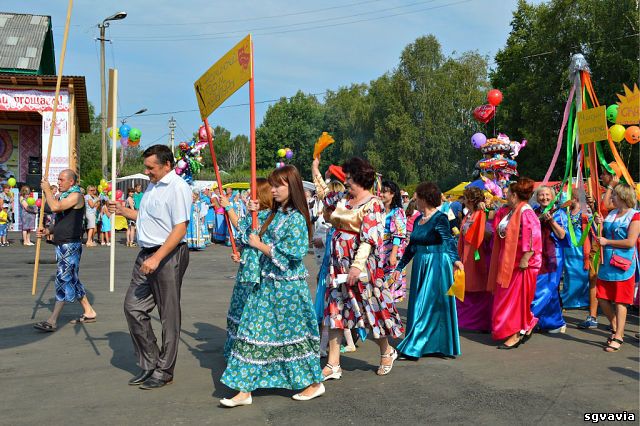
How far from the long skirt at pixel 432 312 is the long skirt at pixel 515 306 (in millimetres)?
745

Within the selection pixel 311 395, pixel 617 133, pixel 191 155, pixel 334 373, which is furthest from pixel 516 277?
pixel 191 155

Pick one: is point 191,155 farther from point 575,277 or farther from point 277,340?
point 277,340

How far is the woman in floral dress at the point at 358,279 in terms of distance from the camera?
5199 millimetres

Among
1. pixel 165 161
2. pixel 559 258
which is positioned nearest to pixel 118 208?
Answer: pixel 165 161

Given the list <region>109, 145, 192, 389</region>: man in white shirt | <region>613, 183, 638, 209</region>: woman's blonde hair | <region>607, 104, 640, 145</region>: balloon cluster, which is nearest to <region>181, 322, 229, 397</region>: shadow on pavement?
<region>109, 145, 192, 389</region>: man in white shirt

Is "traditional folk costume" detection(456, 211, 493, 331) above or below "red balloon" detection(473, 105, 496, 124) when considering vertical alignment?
below

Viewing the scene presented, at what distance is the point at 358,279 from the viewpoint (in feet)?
16.8

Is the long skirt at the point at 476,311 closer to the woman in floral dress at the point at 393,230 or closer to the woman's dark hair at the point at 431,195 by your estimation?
the woman in floral dress at the point at 393,230

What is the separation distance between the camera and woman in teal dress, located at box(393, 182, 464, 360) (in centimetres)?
617

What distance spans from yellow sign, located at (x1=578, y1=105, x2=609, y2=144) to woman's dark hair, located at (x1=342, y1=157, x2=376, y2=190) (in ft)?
11.2

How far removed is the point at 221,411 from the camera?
458 cm

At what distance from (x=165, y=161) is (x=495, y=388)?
3342 millimetres

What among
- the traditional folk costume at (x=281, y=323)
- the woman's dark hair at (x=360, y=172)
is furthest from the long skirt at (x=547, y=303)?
the traditional folk costume at (x=281, y=323)

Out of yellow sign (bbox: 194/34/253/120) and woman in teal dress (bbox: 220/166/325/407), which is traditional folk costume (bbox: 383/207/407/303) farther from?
yellow sign (bbox: 194/34/253/120)
